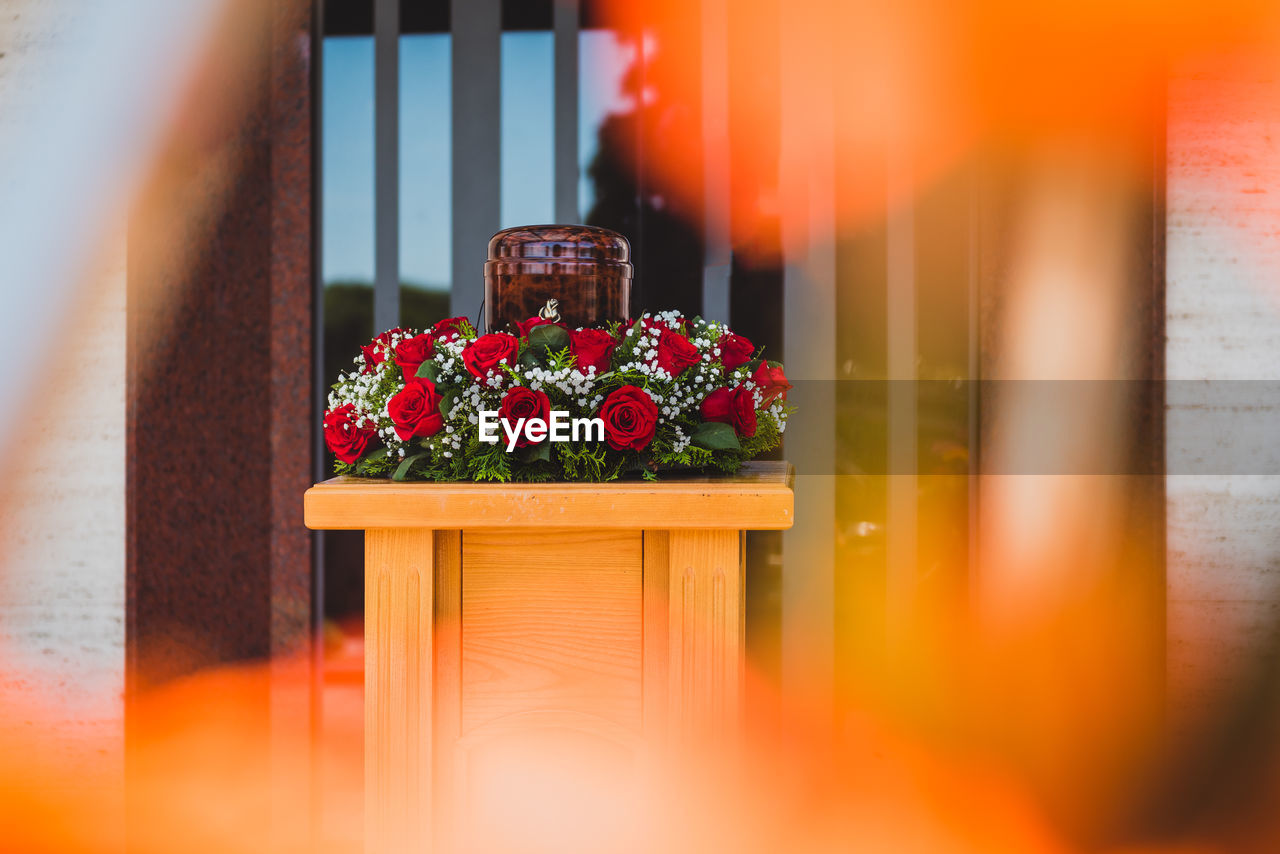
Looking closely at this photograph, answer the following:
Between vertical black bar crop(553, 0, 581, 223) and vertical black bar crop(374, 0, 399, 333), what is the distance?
54 centimetres

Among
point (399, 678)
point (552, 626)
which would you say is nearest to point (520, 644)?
point (552, 626)

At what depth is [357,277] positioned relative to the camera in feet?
9.20

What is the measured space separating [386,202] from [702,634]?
205 centimetres

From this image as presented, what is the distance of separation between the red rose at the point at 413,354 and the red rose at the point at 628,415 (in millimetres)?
344

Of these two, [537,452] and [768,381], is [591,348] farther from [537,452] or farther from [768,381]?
[768,381]

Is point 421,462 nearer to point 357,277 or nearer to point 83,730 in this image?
point 357,277

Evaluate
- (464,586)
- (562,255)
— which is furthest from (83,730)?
(562,255)

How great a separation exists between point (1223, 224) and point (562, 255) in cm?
206

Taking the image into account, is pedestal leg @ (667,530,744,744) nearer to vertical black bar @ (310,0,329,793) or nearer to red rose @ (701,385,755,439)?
red rose @ (701,385,755,439)

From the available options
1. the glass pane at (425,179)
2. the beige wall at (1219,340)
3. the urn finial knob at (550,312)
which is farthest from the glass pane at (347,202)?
the beige wall at (1219,340)

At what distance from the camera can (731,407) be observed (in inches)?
57.0

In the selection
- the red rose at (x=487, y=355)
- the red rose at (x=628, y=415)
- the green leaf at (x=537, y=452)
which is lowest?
the green leaf at (x=537, y=452)

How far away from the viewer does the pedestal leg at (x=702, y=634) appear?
4.36 feet

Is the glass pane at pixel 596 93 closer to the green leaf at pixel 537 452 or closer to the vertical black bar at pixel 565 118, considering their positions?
the vertical black bar at pixel 565 118
